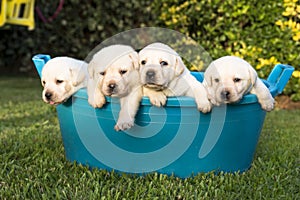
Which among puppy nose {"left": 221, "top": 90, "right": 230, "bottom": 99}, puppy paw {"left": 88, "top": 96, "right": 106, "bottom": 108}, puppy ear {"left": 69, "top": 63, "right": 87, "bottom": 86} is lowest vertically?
puppy paw {"left": 88, "top": 96, "right": 106, "bottom": 108}

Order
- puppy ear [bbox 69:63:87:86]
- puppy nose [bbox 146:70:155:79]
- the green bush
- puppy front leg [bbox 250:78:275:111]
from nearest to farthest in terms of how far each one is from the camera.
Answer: puppy nose [bbox 146:70:155:79] < puppy front leg [bbox 250:78:275:111] < puppy ear [bbox 69:63:87:86] < the green bush

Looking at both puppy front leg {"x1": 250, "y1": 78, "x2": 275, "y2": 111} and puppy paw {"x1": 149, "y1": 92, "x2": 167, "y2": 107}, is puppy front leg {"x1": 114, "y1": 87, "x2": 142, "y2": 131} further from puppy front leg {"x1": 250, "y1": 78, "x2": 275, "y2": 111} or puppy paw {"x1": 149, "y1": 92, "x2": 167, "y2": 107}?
puppy front leg {"x1": 250, "y1": 78, "x2": 275, "y2": 111}

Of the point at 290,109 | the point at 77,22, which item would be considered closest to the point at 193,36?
the point at 290,109

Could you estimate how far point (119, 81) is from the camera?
6.91ft

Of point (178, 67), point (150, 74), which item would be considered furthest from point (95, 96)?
point (178, 67)

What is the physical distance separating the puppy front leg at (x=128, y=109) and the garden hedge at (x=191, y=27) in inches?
102

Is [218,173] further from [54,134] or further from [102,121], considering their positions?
[54,134]

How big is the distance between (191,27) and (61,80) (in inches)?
112

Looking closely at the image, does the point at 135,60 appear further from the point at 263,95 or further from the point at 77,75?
the point at 263,95

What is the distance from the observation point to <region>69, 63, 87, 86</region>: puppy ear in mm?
2318

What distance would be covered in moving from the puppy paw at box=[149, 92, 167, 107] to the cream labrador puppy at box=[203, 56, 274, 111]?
21cm

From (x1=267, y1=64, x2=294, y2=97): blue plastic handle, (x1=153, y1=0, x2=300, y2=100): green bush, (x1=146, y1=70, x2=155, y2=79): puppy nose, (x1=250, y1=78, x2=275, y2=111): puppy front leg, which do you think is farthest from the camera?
(x1=153, y1=0, x2=300, y2=100): green bush

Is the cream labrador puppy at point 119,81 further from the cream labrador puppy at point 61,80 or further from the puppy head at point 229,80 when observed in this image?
the puppy head at point 229,80

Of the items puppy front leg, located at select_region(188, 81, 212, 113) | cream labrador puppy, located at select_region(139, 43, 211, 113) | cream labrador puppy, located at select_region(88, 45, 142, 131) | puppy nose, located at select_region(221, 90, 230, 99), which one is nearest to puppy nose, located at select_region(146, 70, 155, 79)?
cream labrador puppy, located at select_region(139, 43, 211, 113)
